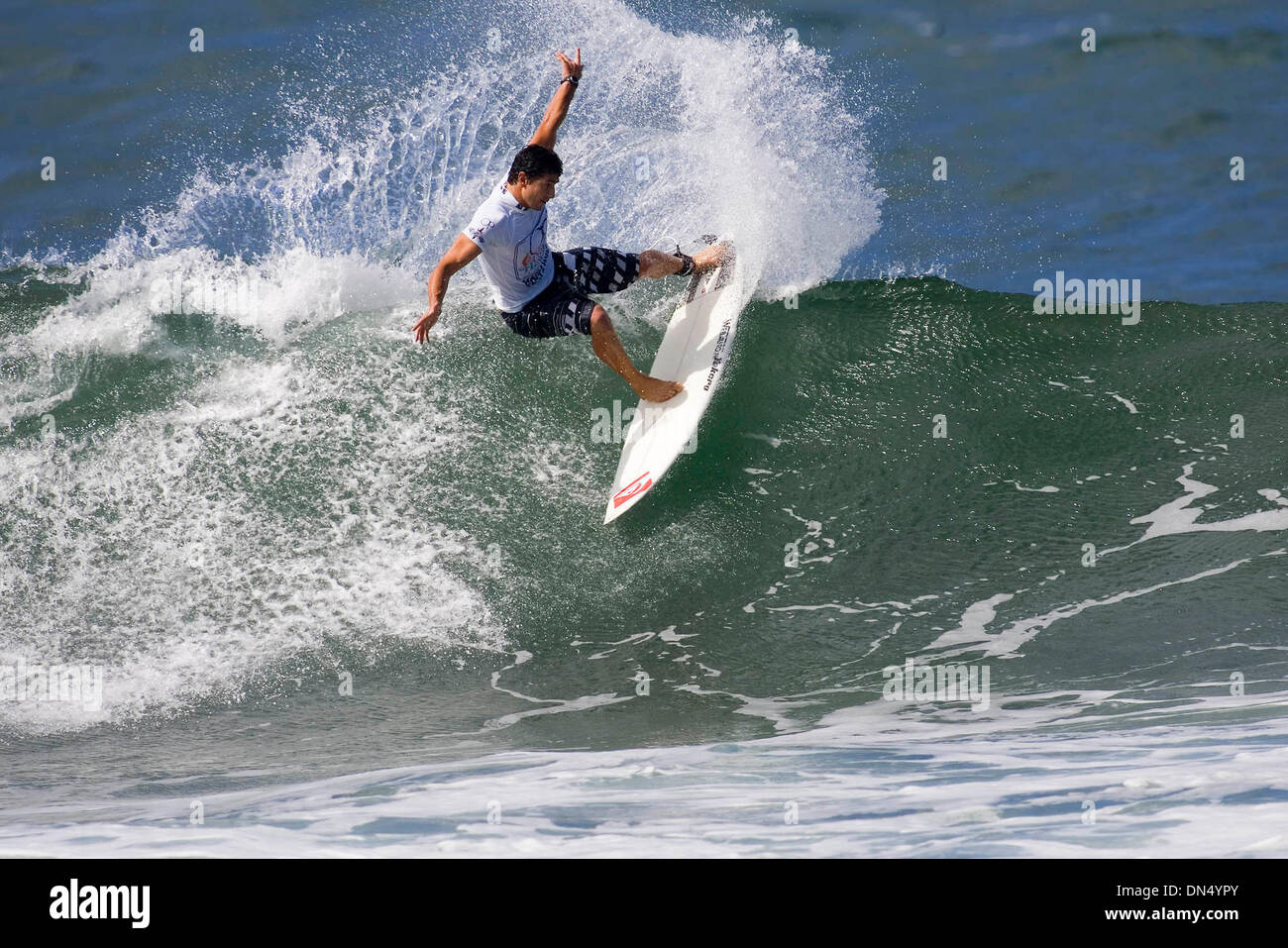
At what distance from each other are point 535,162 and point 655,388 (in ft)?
5.82

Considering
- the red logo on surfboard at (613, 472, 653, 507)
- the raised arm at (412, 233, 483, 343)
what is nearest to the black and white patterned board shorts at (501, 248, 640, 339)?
the raised arm at (412, 233, 483, 343)

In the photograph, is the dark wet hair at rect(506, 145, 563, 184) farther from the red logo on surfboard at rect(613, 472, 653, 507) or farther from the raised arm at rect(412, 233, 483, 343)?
the red logo on surfboard at rect(613, 472, 653, 507)

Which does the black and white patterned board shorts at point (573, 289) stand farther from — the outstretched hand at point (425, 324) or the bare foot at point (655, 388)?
the outstretched hand at point (425, 324)

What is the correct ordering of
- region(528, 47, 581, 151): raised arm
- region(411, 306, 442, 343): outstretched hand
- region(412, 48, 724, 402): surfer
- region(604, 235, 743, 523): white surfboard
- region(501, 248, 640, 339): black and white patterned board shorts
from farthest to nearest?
1. region(604, 235, 743, 523): white surfboard
2. region(501, 248, 640, 339): black and white patterned board shorts
3. region(528, 47, 581, 151): raised arm
4. region(412, 48, 724, 402): surfer
5. region(411, 306, 442, 343): outstretched hand

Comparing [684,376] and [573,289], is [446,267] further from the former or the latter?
[684,376]

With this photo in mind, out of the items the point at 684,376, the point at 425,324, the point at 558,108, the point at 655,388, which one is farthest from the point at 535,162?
the point at 684,376

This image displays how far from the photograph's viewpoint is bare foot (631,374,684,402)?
7.68m

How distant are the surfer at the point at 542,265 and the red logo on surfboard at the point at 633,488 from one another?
63 cm

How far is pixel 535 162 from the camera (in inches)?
265

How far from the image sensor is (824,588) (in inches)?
285

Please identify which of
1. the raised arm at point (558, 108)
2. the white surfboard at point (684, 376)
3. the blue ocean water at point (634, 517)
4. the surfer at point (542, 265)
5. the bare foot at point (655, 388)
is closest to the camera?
the blue ocean water at point (634, 517)

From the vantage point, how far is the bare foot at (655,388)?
7.68 metres

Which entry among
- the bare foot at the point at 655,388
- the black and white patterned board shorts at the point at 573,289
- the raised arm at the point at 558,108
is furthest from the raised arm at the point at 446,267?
the bare foot at the point at 655,388

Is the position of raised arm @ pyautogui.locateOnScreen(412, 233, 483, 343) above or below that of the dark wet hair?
below
